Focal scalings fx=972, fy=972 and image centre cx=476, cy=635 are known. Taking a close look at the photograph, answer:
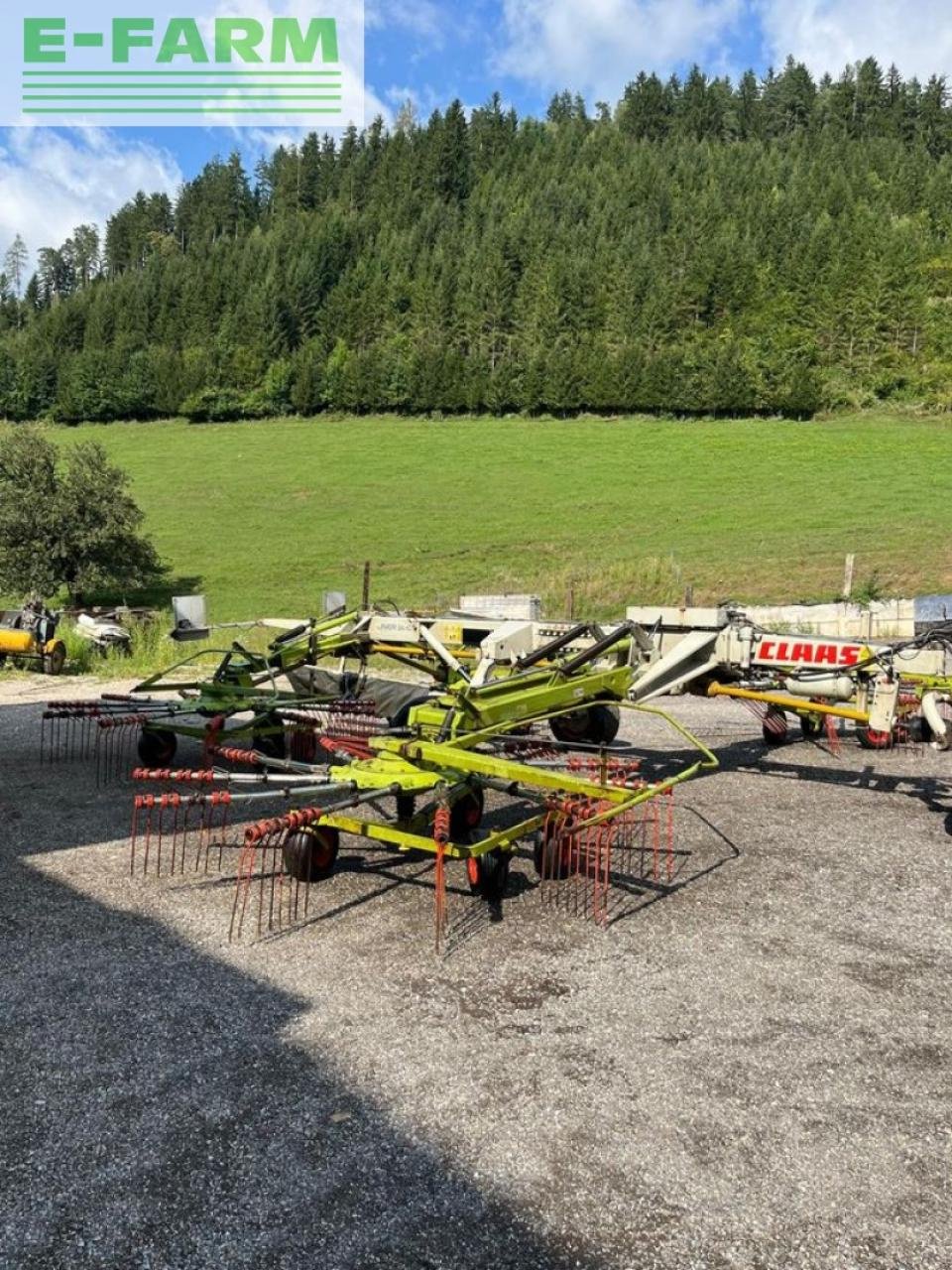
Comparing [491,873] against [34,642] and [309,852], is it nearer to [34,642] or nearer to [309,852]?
[309,852]

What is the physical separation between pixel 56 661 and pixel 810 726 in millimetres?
12507

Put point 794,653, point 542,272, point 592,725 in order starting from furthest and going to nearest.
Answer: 1. point 542,272
2. point 592,725
3. point 794,653

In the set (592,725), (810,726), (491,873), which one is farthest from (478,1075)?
(810,726)

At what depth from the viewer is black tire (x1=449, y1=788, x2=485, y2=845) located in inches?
301

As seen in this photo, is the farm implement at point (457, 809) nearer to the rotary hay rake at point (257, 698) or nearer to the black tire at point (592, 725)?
the rotary hay rake at point (257, 698)

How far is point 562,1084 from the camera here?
445 centimetres

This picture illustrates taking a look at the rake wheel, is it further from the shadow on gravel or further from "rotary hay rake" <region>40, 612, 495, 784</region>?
"rotary hay rake" <region>40, 612, 495, 784</region>

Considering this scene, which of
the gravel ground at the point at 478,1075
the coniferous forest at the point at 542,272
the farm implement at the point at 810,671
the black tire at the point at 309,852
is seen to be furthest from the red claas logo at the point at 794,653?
the coniferous forest at the point at 542,272

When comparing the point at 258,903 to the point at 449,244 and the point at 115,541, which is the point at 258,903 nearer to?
the point at 115,541

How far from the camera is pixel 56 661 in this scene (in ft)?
55.6

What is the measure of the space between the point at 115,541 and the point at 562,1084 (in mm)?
27793

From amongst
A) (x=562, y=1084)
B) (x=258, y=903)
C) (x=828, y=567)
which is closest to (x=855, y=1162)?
(x=562, y=1084)

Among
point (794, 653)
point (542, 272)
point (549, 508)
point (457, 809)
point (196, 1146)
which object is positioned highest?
point (542, 272)

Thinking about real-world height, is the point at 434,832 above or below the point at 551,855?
above
